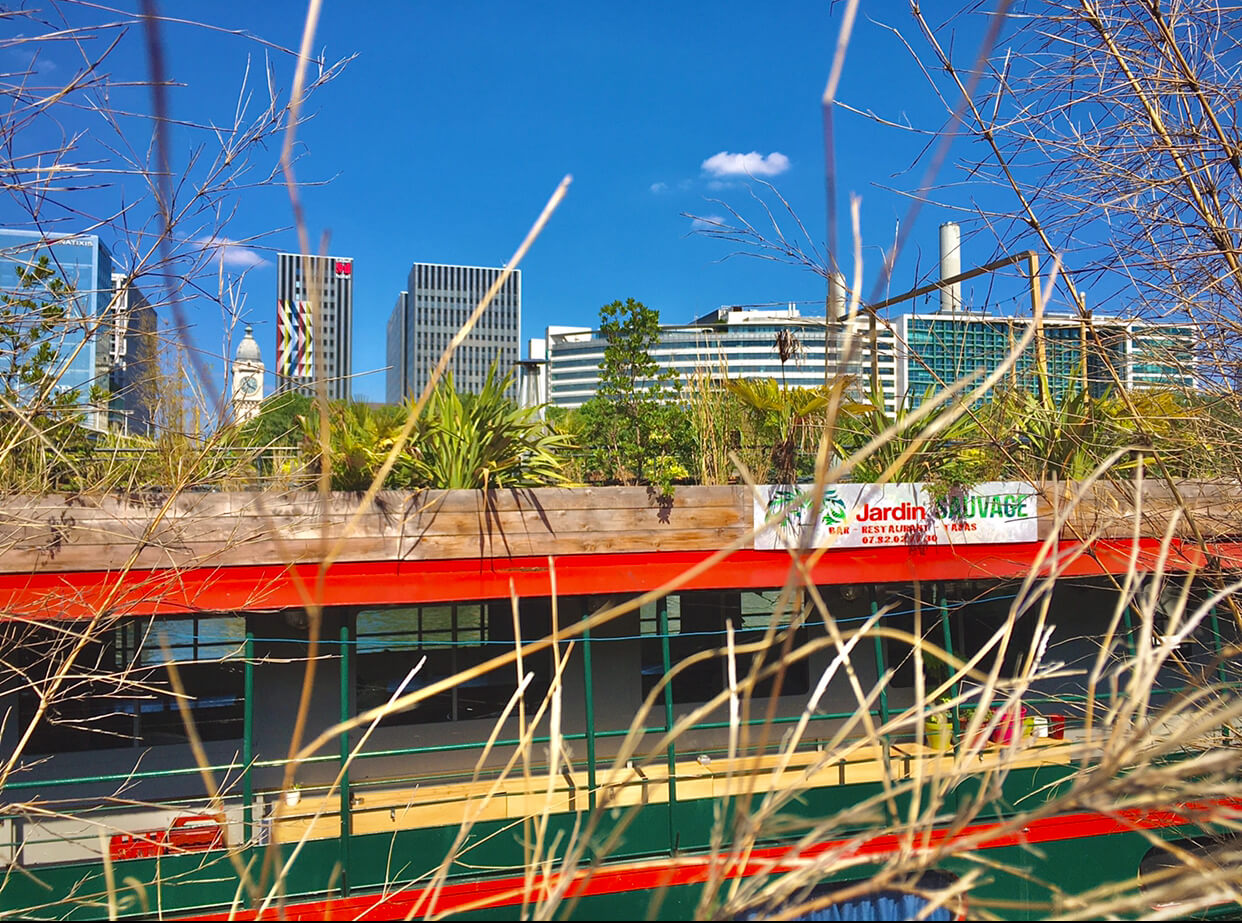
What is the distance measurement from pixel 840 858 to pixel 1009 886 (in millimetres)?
6272

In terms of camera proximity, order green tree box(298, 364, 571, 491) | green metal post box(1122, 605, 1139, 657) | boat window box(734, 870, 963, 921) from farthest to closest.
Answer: green tree box(298, 364, 571, 491), green metal post box(1122, 605, 1139, 657), boat window box(734, 870, 963, 921)

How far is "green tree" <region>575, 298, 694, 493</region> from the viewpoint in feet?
23.6

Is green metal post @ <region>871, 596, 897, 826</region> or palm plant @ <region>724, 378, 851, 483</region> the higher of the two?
palm plant @ <region>724, 378, 851, 483</region>

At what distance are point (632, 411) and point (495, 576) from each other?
6.71 ft

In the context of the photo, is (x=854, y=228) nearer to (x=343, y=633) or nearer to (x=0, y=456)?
(x=0, y=456)

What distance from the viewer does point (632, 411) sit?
290 inches

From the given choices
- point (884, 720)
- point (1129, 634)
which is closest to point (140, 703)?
point (884, 720)

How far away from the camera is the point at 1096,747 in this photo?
132 centimetres

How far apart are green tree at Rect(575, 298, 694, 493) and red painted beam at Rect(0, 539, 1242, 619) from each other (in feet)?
3.31

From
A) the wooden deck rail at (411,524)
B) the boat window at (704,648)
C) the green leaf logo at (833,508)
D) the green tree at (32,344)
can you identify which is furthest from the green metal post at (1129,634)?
the green tree at (32,344)

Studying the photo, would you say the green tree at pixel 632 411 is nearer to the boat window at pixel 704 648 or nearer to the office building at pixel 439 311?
the boat window at pixel 704 648

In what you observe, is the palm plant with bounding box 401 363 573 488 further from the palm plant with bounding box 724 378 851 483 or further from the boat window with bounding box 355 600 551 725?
the palm plant with bounding box 724 378 851 483

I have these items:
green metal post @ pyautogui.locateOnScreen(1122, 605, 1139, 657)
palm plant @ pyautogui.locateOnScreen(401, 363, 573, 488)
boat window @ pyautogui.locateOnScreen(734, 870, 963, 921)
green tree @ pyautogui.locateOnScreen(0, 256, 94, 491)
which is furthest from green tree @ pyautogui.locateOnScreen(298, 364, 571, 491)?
green metal post @ pyautogui.locateOnScreen(1122, 605, 1139, 657)

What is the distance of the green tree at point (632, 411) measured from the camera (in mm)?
7180
